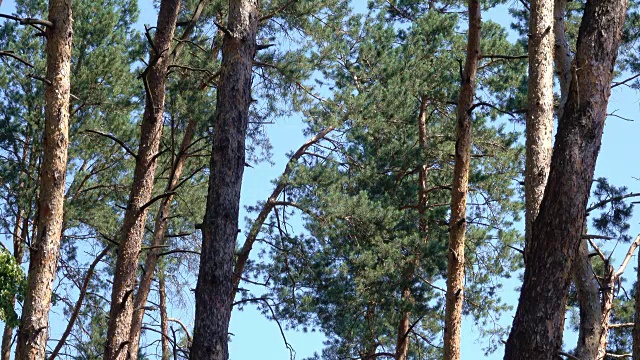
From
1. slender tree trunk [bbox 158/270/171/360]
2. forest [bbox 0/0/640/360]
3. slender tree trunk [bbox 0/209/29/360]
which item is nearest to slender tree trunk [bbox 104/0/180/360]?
forest [bbox 0/0/640/360]

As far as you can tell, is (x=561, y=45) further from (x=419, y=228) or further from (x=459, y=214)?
(x=419, y=228)

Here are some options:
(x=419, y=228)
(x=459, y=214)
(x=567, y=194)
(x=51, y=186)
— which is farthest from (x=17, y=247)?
(x=567, y=194)

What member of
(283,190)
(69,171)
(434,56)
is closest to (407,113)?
(434,56)

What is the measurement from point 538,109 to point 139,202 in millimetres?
3677

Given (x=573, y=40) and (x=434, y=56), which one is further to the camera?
(x=434, y=56)

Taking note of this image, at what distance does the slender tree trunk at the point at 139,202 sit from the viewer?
8109 mm

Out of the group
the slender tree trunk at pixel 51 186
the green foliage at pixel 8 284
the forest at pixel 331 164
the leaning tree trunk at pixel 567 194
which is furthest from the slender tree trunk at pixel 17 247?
the leaning tree trunk at pixel 567 194

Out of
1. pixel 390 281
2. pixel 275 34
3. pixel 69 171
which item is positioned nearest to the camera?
pixel 390 281

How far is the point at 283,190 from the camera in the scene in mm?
14086

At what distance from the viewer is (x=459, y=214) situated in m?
8.21

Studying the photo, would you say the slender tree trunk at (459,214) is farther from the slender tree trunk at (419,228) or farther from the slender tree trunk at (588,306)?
the slender tree trunk at (419,228)

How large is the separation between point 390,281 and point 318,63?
3557mm

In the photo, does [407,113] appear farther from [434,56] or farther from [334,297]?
[334,297]

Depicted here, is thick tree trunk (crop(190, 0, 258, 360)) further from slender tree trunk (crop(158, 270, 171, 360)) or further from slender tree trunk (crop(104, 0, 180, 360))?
slender tree trunk (crop(158, 270, 171, 360))
